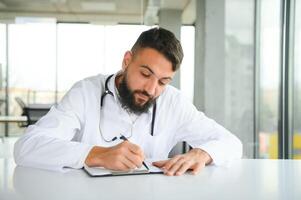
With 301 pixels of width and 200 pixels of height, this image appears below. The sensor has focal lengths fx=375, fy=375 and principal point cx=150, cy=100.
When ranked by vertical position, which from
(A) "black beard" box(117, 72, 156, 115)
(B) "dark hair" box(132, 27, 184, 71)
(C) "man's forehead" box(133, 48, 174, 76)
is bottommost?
(A) "black beard" box(117, 72, 156, 115)

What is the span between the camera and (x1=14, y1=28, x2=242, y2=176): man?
1339 millimetres

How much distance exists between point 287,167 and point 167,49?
709 mm

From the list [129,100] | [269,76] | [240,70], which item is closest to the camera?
[129,100]

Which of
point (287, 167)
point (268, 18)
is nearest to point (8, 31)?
point (268, 18)

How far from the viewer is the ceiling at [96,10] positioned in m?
7.55

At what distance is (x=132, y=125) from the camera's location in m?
1.80

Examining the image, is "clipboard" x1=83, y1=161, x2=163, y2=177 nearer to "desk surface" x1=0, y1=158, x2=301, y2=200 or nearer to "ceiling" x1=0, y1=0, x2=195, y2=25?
"desk surface" x1=0, y1=158, x2=301, y2=200

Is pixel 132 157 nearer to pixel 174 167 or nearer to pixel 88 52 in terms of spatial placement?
pixel 174 167

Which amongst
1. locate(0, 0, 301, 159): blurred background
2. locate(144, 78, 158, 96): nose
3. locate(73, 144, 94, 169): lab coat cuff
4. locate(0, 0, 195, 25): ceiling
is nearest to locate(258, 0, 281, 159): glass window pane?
locate(0, 0, 301, 159): blurred background

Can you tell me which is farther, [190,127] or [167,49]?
[190,127]

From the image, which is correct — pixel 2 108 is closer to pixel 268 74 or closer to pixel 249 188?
pixel 268 74

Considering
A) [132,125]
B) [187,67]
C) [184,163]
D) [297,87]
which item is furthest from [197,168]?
[187,67]

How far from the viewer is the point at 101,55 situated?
809cm

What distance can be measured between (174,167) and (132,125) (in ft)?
1.69
